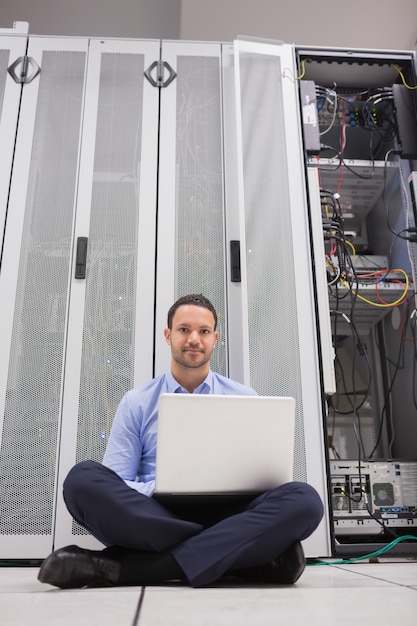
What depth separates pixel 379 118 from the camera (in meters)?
3.21

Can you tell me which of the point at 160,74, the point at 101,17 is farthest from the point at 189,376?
the point at 101,17

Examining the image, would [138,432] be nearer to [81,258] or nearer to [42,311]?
[42,311]

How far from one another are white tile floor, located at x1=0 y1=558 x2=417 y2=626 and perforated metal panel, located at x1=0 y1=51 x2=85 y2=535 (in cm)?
89

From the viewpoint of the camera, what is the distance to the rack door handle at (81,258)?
2.60m

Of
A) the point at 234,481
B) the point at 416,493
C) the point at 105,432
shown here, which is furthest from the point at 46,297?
the point at 416,493

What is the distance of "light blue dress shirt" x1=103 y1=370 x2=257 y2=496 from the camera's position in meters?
1.90

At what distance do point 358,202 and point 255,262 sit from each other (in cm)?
116

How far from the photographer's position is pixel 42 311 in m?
2.55

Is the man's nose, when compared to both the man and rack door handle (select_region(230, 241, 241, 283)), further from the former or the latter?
rack door handle (select_region(230, 241, 241, 283))

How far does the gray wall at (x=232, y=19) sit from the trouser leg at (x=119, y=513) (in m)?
3.33

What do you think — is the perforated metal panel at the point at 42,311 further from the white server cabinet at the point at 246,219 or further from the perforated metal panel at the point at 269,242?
the perforated metal panel at the point at 269,242

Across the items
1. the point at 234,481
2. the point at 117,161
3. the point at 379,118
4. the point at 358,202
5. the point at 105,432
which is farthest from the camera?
the point at 358,202

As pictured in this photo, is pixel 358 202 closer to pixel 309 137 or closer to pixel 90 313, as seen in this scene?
pixel 309 137

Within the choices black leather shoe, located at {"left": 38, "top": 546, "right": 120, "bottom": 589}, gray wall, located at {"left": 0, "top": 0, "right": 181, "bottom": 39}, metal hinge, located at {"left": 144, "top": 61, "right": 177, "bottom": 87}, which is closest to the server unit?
metal hinge, located at {"left": 144, "top": 61, "right": 177, "bottom": 87}
